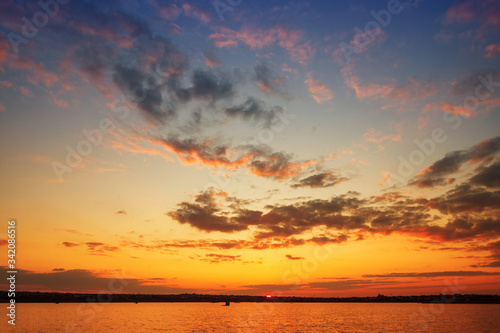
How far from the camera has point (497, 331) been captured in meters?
90.8

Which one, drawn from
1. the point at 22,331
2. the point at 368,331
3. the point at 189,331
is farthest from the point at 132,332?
the point at 368,331

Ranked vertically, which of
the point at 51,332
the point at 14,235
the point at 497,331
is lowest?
the point at 497,331

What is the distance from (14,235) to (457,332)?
339 feet

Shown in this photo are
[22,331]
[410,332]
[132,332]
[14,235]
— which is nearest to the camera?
[14,235]

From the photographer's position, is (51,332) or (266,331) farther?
(266,331)

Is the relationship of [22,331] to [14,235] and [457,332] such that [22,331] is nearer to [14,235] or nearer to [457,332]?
[14,235]

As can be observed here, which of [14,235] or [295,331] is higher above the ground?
[14,235]

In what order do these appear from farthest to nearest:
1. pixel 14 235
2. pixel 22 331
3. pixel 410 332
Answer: pixel 410 332 < pixel 22 331 < pixel 14 235

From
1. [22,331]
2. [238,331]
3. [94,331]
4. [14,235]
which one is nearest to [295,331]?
[238,331]

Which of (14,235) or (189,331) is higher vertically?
(14,235)

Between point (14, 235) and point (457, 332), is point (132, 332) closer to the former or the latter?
point (14, 235)

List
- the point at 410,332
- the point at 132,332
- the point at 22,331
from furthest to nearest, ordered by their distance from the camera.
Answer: the point at 410,332
the point at 132,332
the point at 22,331

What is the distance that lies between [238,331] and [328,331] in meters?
24.8

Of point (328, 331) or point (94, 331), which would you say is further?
point (328, 331)
